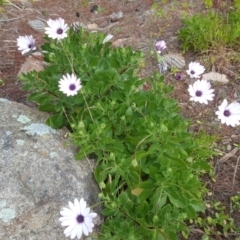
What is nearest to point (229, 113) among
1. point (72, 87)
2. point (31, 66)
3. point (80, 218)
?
point (72, 87)

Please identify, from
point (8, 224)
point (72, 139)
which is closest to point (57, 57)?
point (72, 139)

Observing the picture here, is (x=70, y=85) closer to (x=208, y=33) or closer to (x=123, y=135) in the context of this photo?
(x=123, y=135)

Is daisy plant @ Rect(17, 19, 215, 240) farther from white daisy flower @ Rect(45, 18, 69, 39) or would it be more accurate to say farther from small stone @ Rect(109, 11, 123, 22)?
small stone @ Rect(109, 11, 123, 22)

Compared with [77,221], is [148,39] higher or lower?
higher

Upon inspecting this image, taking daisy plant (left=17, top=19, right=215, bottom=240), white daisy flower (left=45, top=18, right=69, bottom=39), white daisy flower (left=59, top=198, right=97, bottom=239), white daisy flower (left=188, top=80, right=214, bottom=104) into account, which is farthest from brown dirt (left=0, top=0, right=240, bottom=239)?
white daisy flower (left=45, top=18, right=69, bottom=39)

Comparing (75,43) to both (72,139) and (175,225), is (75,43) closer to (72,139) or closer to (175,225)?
(72,139)

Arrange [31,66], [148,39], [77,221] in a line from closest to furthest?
[77,221] < [31,66] < [148,39]

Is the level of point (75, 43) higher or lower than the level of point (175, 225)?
higher
